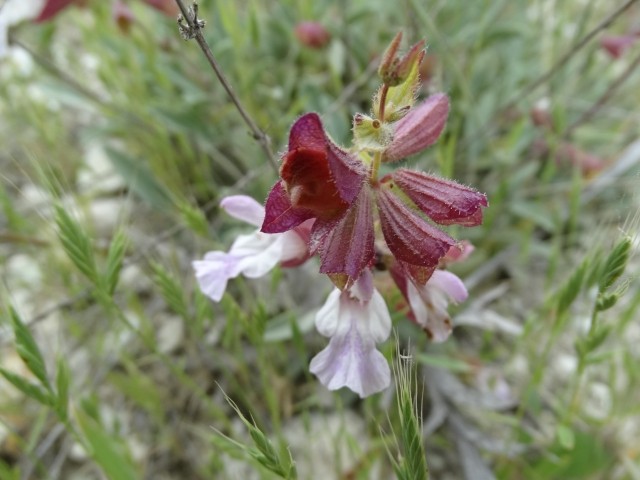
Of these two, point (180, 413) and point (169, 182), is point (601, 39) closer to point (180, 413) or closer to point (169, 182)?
point (169, 182)

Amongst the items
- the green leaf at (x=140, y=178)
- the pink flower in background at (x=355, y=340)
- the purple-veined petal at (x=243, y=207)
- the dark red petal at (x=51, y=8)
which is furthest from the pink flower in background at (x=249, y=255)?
the dark red petal at (x=51, y=8)

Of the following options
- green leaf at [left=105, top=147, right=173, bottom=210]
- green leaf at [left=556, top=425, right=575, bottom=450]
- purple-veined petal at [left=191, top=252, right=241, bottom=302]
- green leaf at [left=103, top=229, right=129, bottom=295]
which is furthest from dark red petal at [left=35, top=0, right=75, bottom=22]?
green leaf at [left=556, top=425, right=575, bottom=450]

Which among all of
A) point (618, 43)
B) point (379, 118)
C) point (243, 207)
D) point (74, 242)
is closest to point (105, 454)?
point (74, 242)

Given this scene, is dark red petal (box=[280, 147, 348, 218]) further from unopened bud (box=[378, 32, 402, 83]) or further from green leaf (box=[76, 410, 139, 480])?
green leaf (box=[76, 410, 139, 480])

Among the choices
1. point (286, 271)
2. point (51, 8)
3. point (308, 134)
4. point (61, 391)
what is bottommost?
point (286, 271)

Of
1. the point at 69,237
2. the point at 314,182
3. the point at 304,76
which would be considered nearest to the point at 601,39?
the point at 304,76

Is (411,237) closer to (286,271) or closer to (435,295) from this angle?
(435,295)
